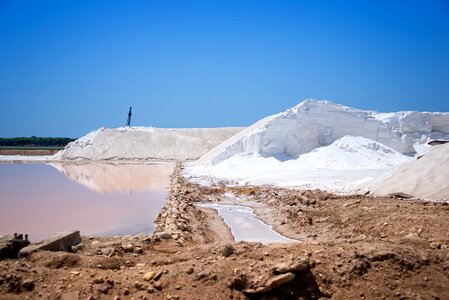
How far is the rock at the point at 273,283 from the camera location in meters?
3.40

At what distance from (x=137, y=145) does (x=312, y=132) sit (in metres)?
27.7

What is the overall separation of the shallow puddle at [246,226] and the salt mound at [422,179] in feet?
11.5

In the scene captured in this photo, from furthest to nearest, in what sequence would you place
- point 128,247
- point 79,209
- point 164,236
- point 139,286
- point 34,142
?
1. point 34,142
2. point 79,209
3. point 164,236
4. point 128,247
5. point 139,286

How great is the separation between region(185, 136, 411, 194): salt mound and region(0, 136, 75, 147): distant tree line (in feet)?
189

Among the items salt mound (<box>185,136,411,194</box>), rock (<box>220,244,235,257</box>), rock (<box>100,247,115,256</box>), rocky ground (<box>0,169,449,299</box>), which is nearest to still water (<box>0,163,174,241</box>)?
rock (<box>100,247,115,256</box>)

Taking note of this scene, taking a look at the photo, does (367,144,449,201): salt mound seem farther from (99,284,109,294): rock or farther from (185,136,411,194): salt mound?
(99,284,109,294): rock

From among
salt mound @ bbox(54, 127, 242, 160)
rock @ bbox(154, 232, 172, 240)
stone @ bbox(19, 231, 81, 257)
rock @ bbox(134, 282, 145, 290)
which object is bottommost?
rock @ bbox(154, 232, 172, 240)

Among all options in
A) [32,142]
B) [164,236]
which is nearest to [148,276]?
[164,236]

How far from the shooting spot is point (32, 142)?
72500mm

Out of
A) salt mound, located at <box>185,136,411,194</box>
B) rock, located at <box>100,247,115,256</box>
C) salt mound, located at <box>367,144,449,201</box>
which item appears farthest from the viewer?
salt mound, located at <box>185,136,411,194</box>

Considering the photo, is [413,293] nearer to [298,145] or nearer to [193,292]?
[193,292]

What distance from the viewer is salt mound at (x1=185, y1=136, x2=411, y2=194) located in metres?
16.7

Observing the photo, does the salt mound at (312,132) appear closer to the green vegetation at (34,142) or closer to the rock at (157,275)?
the rock at (157,275)

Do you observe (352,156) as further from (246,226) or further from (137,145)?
(137,145)
